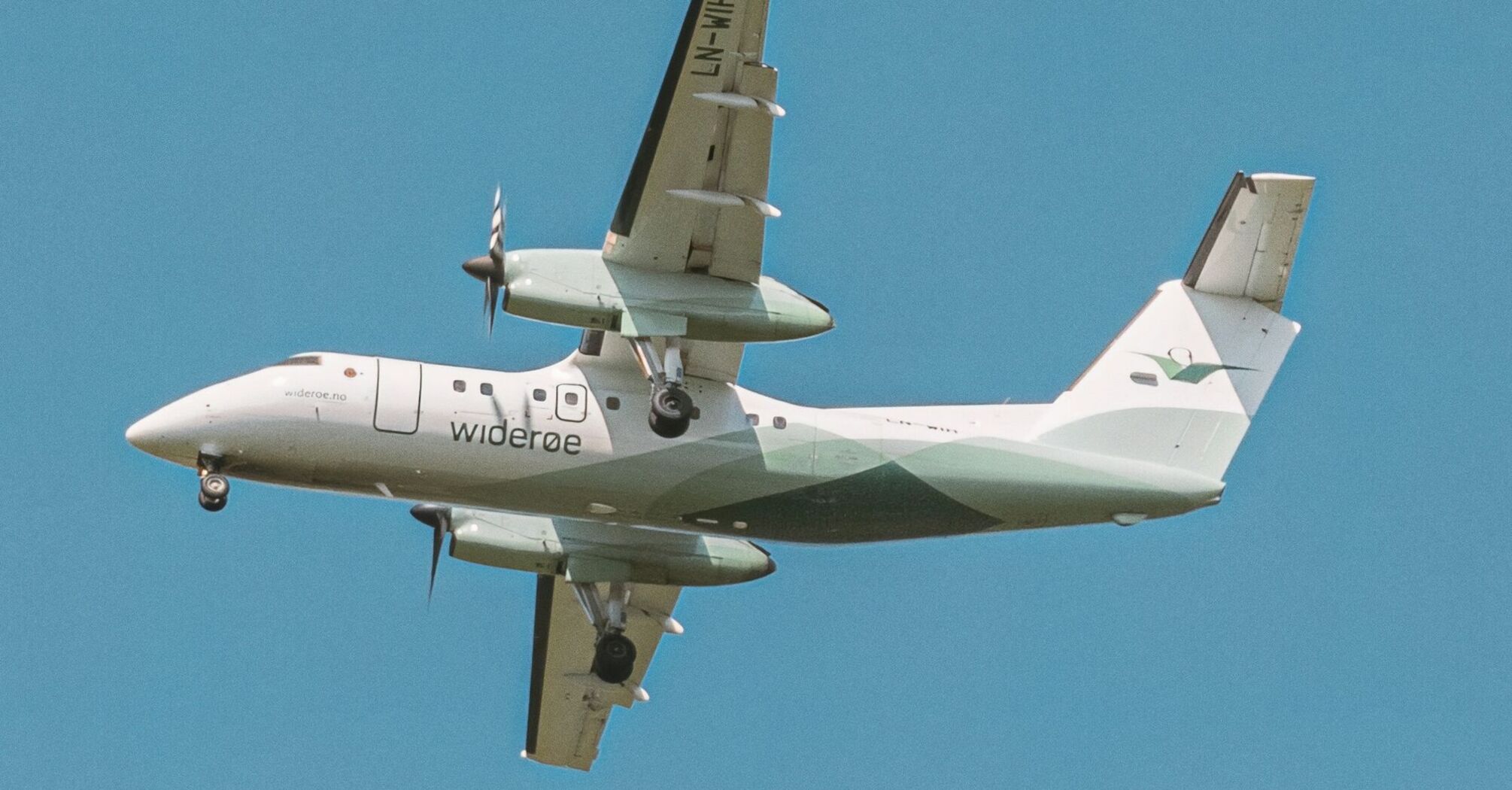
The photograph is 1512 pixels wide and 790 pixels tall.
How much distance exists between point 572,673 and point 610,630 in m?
2.19

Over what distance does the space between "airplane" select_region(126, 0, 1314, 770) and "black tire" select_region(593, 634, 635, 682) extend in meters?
0.02

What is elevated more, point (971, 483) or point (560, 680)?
point (971, 483)

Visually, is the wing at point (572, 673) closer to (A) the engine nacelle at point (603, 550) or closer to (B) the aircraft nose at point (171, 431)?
(A) the engine nacelle at point (603, 550)

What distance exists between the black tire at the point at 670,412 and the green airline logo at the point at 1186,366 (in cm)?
455

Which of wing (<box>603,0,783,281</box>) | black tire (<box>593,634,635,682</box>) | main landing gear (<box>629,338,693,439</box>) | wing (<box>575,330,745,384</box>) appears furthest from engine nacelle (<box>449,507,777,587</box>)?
wing (<box>603,0,783,281</box>)

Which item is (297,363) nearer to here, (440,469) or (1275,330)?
(440,469)

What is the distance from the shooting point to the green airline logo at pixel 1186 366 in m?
21.1

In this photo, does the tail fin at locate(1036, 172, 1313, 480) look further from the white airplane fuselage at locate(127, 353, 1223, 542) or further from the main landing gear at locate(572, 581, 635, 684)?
the main landing gear at locate(572, 581, 635, 684)

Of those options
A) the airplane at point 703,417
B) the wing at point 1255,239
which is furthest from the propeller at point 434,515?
the wing at point 1255,239

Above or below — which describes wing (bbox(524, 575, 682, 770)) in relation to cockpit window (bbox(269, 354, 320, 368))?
below

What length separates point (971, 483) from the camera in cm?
2006

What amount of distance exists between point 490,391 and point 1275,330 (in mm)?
7212

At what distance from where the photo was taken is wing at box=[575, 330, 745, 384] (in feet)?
65.3

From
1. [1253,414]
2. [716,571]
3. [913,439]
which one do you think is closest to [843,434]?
[913,439]
